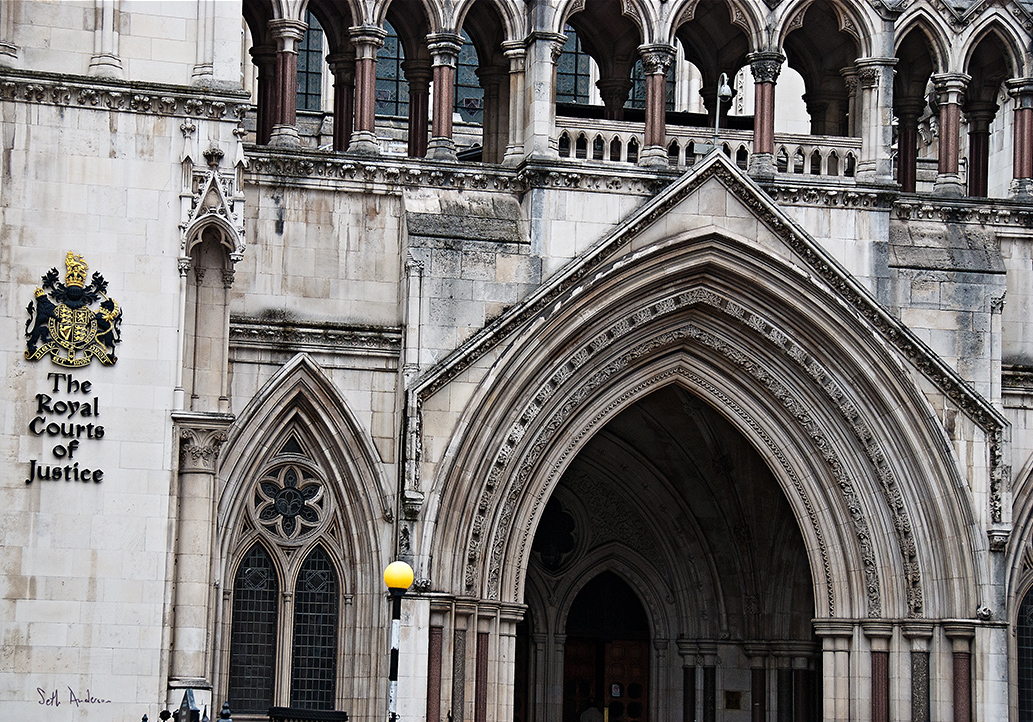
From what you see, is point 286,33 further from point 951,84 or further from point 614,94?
point 951,84

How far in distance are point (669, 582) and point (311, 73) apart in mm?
11629

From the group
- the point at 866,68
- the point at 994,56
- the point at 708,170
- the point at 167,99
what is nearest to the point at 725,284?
the point at 708,170

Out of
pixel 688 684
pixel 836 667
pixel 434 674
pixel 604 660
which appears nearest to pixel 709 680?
pixel 688 684

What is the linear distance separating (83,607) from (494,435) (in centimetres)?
590

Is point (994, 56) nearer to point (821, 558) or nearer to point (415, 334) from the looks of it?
point (821, 558)

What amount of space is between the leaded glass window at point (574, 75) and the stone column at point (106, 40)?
1281cm

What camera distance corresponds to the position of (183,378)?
26.5 metres

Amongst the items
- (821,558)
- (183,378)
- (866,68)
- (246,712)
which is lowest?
(246,712)

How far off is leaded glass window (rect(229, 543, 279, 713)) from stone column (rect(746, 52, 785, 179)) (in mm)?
8651

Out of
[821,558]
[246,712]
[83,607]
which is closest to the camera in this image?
[83,607]

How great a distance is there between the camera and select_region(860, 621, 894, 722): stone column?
2912cm

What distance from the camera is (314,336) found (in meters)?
28.1

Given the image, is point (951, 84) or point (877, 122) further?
point (951, 84)

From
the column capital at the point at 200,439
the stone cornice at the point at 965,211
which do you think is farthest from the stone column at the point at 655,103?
the column capital at the point at 200,439
